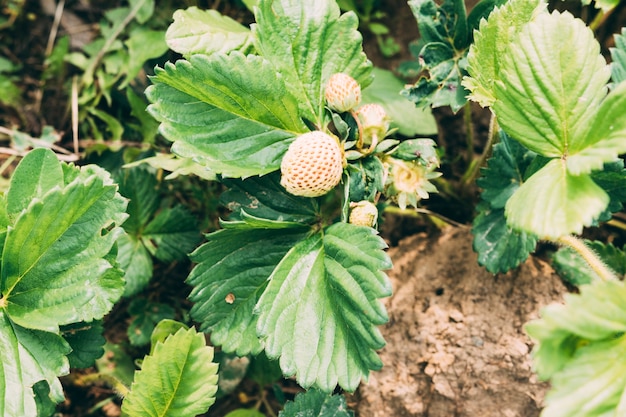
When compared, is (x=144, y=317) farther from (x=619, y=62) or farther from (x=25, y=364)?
(x=619, y=62)

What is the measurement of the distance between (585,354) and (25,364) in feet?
3.68

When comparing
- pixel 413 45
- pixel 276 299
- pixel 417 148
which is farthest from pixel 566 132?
pixel 413 45

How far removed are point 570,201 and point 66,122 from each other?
5.92 feet

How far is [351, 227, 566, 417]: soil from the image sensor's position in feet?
4.98

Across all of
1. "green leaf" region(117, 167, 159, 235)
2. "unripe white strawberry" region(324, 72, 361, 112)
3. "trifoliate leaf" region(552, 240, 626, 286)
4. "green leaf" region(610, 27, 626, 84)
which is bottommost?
"green leaf" region(117, 167, 159, 235)

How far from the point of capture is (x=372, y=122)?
1.34m

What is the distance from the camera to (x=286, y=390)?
1856mm

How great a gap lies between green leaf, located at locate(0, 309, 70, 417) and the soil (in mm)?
783

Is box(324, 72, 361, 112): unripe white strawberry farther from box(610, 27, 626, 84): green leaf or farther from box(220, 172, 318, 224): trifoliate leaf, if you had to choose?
box(610, 27, 626, 84): green leaf

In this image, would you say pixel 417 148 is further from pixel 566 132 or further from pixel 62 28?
pixel 62 28

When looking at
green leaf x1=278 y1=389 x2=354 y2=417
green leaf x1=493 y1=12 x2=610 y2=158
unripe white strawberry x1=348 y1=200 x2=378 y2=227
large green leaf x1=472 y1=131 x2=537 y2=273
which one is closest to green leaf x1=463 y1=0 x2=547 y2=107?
green leaf x1=493 y1=12 x2=610 y2=158

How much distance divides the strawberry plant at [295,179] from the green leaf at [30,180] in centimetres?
27

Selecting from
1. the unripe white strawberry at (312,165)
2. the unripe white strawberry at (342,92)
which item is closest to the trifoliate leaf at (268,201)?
the unripe white strawberry at (312,165)

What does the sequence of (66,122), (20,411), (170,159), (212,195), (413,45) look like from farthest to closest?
(66,122), (212,195), (413,45), (170,159), (20,411)
